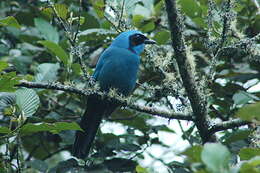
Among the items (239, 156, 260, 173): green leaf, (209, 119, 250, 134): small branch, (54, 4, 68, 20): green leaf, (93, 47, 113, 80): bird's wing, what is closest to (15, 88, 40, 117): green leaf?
(54, 4, 68, 20): green leaf

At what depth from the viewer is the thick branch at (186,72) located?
2.35 m

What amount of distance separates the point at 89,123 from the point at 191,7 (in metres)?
1.25

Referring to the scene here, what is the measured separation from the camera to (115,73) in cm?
405

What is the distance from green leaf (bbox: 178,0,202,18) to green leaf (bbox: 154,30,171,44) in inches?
9.6

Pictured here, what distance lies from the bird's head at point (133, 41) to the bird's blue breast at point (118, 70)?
5 cm

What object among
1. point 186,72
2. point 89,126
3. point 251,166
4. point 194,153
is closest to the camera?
point 251,166

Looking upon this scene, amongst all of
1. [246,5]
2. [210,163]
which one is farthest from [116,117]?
[210,163]

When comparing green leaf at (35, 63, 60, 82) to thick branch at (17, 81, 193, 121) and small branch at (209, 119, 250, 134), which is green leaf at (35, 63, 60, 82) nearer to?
thick branch at (17, 81, 193, 121)

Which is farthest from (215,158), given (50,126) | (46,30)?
(46,30)

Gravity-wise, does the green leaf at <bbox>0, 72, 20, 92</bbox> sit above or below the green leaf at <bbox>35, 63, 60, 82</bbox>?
above

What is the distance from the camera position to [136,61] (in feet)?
13.5

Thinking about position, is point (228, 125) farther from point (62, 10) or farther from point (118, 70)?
point (118, 70)

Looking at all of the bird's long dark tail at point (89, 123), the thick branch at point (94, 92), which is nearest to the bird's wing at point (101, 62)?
the bird's long dark tail at point (89, 123)

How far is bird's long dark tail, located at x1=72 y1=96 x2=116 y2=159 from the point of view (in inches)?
137
